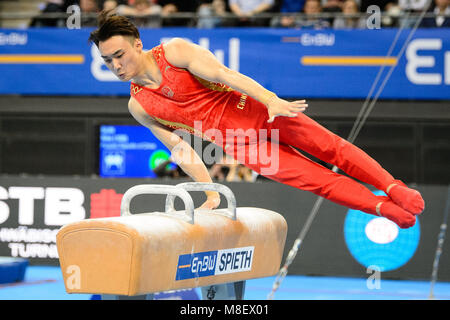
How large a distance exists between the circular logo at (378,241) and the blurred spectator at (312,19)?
2.68m

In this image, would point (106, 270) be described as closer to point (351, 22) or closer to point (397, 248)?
point (397, 248)

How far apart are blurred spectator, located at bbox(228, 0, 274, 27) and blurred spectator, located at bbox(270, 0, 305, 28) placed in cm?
16

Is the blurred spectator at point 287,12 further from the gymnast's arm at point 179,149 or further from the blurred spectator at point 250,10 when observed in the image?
the gymnast's arm at point 179,149

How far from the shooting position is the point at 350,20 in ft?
30.4

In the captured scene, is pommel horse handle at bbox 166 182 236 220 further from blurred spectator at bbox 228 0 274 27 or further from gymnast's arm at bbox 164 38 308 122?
blurred spectator at bbox 228 0 274 27

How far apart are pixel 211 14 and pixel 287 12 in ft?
3.41

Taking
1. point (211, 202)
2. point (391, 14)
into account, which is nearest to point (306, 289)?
point (211, 202)

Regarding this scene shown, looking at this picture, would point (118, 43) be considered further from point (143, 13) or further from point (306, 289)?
point (143, 13)

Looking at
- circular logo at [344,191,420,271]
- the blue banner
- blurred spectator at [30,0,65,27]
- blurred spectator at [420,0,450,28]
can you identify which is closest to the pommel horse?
circular logo at [344,191,420,271]

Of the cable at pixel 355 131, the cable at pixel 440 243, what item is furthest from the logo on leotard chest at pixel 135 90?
the cable at pixel 440 243

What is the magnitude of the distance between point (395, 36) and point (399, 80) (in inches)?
22.7

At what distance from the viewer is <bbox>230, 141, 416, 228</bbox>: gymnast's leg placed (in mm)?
3789

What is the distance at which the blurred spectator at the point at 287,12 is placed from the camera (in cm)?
941
